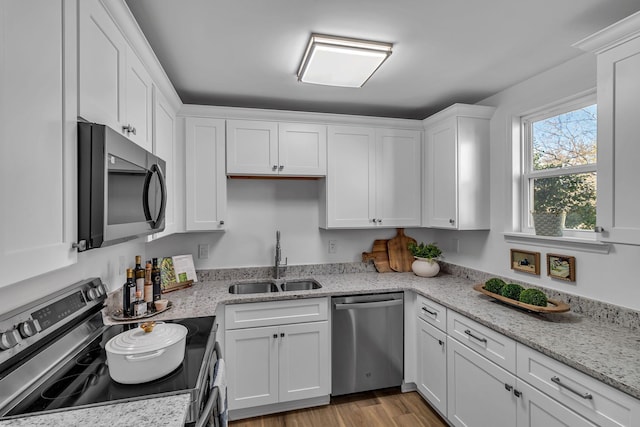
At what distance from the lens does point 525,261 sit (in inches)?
90.3

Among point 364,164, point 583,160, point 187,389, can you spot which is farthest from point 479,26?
point 187,389

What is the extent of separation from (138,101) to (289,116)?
128 cm

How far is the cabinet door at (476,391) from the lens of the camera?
5.53 ft

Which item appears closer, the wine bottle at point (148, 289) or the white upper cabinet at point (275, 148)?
the wine bottle at point (148, 289)

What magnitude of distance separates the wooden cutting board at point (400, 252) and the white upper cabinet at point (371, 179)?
0.28m

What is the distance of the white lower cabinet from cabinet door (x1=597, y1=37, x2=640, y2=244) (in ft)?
5.61

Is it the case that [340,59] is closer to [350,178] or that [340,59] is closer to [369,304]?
[350,178]

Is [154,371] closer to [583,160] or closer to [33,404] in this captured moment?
[33,404]

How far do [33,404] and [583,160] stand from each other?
9.21 feet

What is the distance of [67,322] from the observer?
1345 millimetres

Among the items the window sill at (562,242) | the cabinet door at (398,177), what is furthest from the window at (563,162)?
the cabinet door at (398,177)

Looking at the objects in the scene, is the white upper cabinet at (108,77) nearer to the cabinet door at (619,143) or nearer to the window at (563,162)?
the cabinet door at (619,143)

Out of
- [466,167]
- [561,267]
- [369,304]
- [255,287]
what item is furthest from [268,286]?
[561,267]

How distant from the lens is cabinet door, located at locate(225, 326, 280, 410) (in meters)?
2.27
